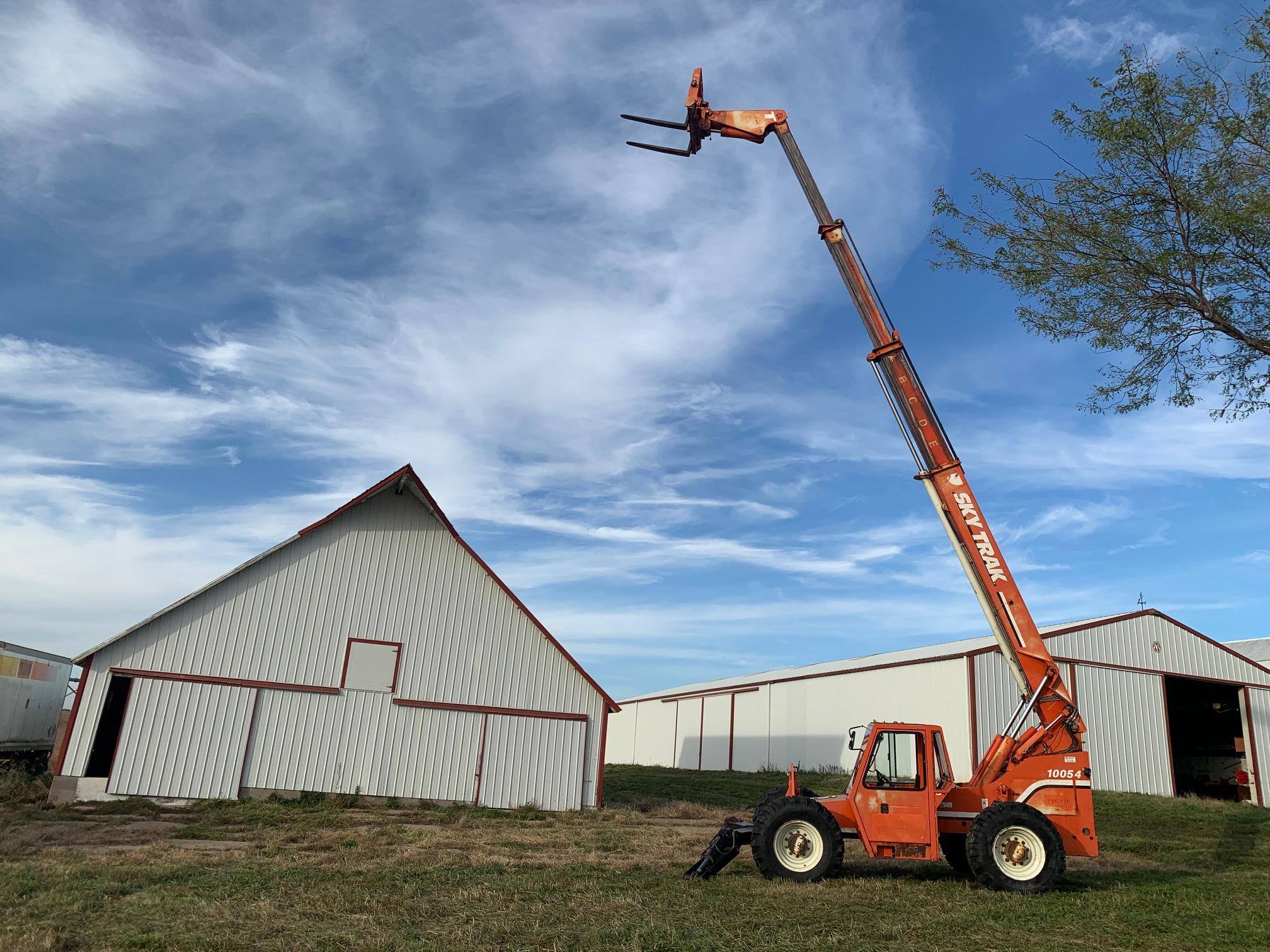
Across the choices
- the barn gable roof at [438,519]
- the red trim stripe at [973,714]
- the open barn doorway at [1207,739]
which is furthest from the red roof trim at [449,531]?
the open barn doorway at [1207,739]

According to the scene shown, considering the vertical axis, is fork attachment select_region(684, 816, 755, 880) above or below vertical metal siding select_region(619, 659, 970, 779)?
below

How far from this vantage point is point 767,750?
40219mm

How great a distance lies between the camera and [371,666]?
2300cm

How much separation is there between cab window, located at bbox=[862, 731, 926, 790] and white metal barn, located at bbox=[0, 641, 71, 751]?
22.9 meters

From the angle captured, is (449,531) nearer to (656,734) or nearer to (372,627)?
(372,627)

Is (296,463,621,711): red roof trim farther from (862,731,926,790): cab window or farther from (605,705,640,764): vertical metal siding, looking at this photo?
(605,705,640,764): vertical metal siding

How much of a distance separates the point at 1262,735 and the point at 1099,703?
766 cm

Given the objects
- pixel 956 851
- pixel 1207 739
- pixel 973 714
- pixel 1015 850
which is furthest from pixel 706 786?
pixel 1015 850

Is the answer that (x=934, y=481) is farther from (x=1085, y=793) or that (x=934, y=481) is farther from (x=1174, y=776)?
(x=1174, y=776)

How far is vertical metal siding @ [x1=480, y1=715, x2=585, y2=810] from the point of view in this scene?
23672 mm

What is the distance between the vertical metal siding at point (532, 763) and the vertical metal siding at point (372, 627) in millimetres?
420

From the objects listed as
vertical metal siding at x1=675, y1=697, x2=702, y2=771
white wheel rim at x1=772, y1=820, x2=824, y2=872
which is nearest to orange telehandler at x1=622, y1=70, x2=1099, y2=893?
white wheel rim at x1=772, y1=820, x2=824, y2=872

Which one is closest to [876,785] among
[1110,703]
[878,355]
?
[878,355]

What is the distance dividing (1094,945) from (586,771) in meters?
16.5
